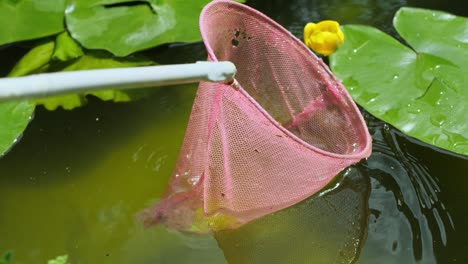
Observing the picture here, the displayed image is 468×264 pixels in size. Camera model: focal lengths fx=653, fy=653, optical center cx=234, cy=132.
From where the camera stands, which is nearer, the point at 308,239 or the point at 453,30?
the point at 308,239

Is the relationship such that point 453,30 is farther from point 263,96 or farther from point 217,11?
point 217,11

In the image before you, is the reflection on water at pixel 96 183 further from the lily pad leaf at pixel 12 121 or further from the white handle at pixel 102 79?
the white handle at pixel 102 79

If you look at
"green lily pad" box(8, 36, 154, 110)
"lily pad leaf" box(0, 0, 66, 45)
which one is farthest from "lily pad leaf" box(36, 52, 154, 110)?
"lily pad leaf" box(0, 0, 66, 45)

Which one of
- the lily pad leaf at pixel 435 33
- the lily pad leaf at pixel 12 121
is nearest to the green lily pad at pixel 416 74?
the lily pad leaf at pixel 435 33

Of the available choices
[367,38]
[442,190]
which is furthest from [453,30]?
[442,190]

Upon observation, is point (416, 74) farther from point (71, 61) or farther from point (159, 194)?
point (71, 61)
